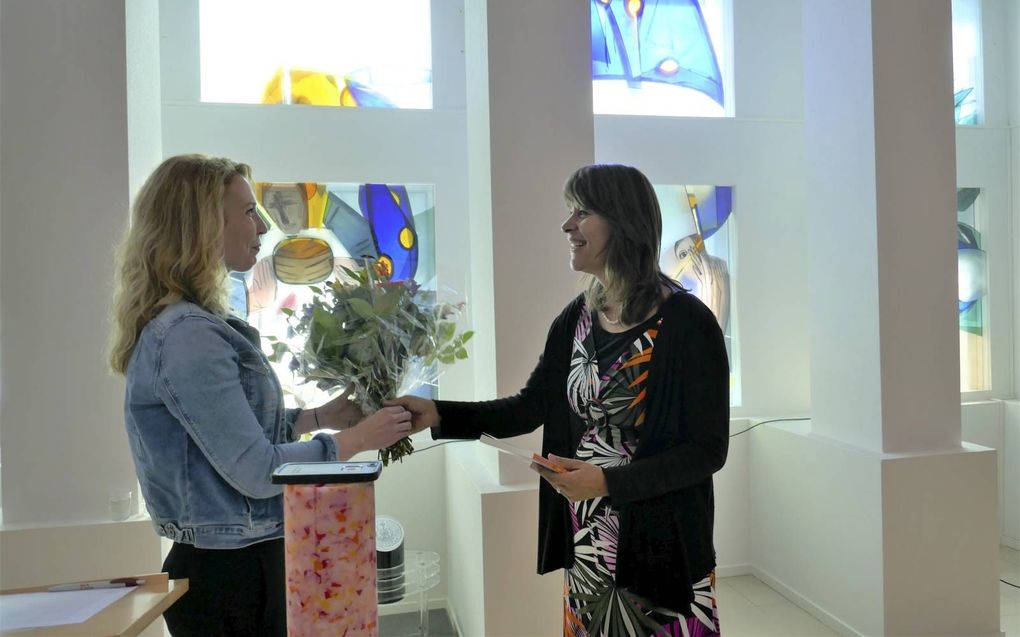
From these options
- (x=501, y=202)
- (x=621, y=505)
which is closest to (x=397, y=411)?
(x=621, y=505)

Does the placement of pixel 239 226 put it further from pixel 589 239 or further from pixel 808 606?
pixel 808 606

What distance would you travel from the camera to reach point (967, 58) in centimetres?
480

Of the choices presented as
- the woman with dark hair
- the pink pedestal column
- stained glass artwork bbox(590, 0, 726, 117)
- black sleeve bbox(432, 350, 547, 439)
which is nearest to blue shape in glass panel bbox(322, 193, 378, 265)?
stained glass artwork bbox(590, 0, 726, 117)

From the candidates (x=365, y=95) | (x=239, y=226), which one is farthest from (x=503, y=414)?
(x=365, y=95)

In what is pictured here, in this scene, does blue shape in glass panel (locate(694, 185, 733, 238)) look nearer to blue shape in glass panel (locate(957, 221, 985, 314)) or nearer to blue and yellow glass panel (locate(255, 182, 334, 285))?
blue shape in glass panel (locate(957, 221, 985, 314))

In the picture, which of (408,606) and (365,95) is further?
(365,95)

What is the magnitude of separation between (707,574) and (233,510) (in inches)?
42.5

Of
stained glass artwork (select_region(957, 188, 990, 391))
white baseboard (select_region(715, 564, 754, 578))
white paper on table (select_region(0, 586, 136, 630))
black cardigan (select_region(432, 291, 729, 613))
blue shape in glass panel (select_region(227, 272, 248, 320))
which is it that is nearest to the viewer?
white paper on table (select_region(0, 586, 136, 630))

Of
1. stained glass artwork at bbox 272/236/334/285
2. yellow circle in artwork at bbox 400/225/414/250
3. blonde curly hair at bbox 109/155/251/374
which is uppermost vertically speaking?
yellow circle in artwork at bbox 400/225/414/250

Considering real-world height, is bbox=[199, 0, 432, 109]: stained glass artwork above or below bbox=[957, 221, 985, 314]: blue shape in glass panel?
above

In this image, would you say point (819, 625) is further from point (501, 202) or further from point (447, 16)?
point (447, 16)

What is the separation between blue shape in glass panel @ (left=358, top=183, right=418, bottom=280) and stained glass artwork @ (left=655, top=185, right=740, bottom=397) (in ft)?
4.85

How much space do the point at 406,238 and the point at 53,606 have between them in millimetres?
2985

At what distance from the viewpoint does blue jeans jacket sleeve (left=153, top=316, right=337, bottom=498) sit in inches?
51.2
